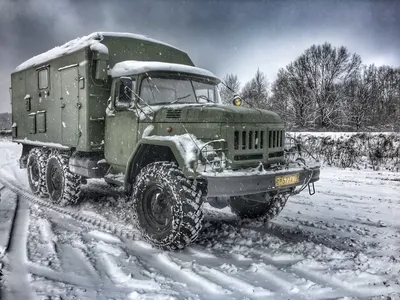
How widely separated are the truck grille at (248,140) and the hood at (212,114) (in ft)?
0.51

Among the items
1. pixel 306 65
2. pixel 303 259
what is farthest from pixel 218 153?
pixel 306 65

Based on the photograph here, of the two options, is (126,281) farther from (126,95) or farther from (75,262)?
(126,95)

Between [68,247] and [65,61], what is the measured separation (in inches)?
154

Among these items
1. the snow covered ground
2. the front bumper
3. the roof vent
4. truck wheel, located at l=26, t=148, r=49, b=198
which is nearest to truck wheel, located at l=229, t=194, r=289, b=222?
the snow covered ground

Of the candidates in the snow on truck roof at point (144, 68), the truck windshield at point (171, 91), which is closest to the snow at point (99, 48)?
the snow on truck roof at point (144, 68)

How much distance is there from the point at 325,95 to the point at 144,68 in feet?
140

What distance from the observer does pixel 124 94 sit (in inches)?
222

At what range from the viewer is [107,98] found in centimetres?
662

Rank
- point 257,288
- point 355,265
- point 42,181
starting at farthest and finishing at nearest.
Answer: point 42,181, point 355,265, point 257,288

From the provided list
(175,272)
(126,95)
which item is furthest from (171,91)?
(175,272)

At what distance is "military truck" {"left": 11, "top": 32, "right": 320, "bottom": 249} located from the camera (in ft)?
15.1

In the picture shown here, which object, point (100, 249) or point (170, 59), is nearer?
point (100, 249)

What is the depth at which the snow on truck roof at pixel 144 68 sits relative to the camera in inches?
227

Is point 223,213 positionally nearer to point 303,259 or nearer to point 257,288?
point 303,259
